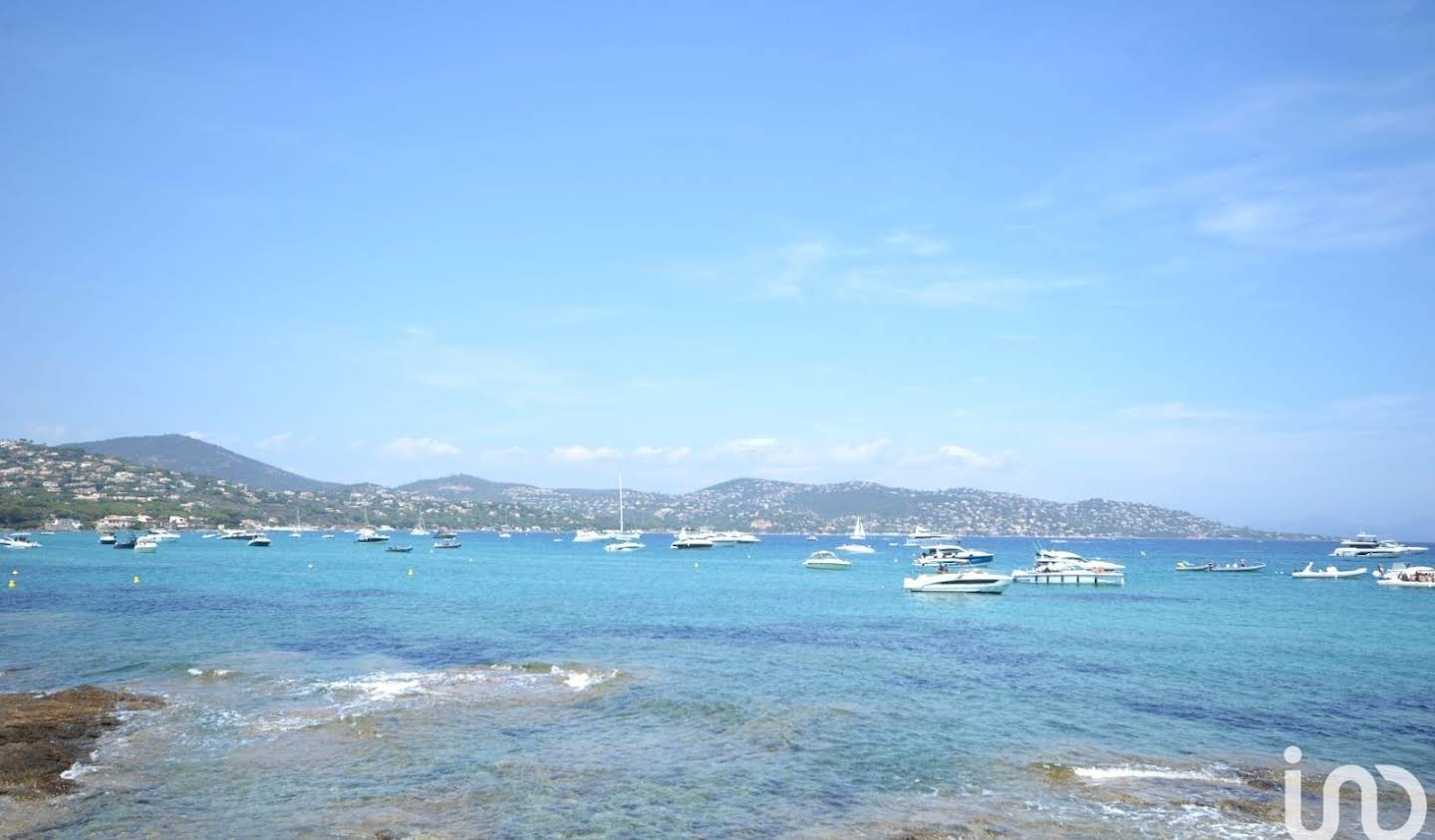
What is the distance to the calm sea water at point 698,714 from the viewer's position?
1816 cm

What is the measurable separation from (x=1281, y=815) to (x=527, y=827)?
50.7ft

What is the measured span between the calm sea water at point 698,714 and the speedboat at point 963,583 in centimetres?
1135

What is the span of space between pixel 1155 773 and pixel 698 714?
1266cm

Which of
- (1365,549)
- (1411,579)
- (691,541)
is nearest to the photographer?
(1411,579)

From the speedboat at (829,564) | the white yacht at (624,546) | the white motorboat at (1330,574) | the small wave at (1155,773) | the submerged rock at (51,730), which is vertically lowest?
the white yacht at (624,546)

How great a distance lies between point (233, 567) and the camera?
97.2m

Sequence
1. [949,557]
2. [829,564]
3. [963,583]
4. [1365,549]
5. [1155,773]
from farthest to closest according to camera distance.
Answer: [1365,549], [829,564], [949,557], [963,583], [1155,773]

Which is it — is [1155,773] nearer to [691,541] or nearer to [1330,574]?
[1330,574]

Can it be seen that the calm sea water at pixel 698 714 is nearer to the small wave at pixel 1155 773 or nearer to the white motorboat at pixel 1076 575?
the small wave at pixel 1155 773

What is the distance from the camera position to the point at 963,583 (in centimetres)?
7450

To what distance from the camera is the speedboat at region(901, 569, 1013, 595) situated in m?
74.4

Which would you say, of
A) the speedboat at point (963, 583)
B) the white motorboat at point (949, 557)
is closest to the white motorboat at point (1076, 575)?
the white motorboat at point (949, 557)

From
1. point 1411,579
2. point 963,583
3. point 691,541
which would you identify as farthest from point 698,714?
point 691,541

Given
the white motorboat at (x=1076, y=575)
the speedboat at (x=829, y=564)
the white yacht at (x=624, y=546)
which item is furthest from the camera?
the white yacht at (x=624, y=546)
